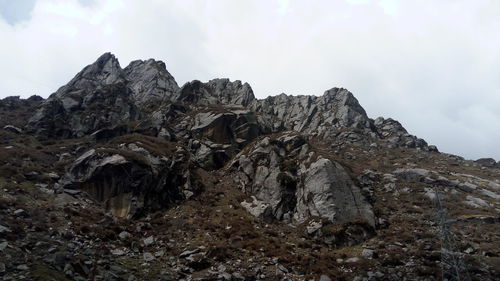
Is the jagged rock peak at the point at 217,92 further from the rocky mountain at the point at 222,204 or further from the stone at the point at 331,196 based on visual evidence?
the stone at the point at 331,196

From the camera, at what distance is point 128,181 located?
39875 mm

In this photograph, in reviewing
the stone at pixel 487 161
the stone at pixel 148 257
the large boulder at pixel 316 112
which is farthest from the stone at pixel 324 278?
the stone at pixel 487 161

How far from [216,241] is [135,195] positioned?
1186cm

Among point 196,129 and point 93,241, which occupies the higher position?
point 196,129

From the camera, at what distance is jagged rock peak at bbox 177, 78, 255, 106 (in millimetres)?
86938

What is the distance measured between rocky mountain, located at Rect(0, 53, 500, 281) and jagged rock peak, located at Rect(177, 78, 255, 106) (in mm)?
14864

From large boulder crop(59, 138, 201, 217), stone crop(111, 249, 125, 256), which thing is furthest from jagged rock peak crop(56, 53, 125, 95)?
stone crop(111, 249, 125, 256)

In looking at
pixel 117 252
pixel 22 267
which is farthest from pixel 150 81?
pixel 22 267

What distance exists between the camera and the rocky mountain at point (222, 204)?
2777 centimetres

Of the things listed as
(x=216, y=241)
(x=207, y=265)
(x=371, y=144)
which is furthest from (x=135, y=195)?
(x=371, y=144)

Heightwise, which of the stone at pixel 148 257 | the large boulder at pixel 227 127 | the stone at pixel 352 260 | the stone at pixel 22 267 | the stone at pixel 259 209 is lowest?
the stone at pixel 22 267

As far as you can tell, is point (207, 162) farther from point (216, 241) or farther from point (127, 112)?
point (127, 112)

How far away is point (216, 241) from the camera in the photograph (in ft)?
108

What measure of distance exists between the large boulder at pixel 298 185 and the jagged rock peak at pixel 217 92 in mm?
38250
